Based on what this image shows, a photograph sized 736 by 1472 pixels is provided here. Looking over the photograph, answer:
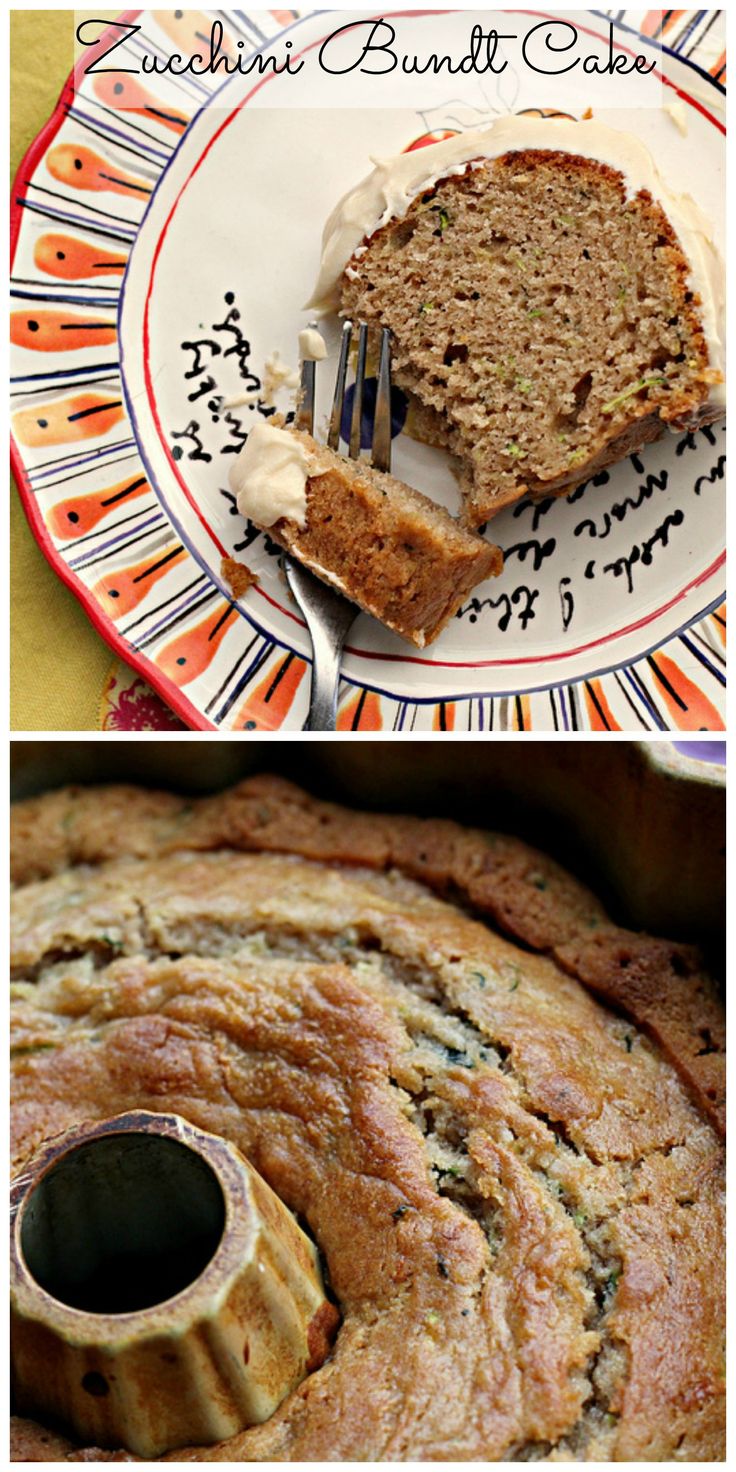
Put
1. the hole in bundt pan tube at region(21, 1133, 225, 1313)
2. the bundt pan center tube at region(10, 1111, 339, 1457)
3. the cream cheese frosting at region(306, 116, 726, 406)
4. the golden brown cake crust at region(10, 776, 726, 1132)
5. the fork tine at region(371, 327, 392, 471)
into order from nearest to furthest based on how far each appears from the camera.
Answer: the bundt pan center tube at region(10, 1111, 339, 1457), the hole in bundt pan tube at region(21, 1133, 225, 1313), the golden brown cake crust at region(10, 776, 726, 1132), the cream cheese frosting at region(306, 116, 726, 406), the fork tine at region(371, 327, 392, 471)

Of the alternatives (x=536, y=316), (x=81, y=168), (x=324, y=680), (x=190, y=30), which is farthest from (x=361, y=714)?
(x=190, y=30)

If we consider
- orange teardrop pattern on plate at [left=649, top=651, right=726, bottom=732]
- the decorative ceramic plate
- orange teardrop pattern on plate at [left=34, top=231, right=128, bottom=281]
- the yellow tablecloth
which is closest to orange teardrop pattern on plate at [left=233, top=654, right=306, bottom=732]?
the decorative ceramic plate

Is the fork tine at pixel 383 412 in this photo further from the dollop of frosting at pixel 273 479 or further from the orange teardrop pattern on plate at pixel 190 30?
the orange teardrop pattern on plate at pixel 190 30

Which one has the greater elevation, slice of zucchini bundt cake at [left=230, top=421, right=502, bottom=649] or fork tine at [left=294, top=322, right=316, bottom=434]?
fork tine at [left=294, top=322, right=316, bottom=434]

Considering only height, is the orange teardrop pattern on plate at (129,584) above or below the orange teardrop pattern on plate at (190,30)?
below

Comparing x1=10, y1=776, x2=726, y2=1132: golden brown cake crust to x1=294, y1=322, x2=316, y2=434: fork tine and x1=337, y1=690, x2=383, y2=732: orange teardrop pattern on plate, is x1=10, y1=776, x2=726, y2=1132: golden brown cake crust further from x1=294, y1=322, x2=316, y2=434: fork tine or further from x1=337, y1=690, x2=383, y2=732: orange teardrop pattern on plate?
x1=294, y1=322, x2=316, y2=434: fork tine

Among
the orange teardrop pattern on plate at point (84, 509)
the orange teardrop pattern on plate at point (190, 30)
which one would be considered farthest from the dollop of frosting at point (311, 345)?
the orange teardrop pattern on plate at point (190, 30)

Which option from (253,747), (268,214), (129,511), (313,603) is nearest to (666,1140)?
(253,747)
